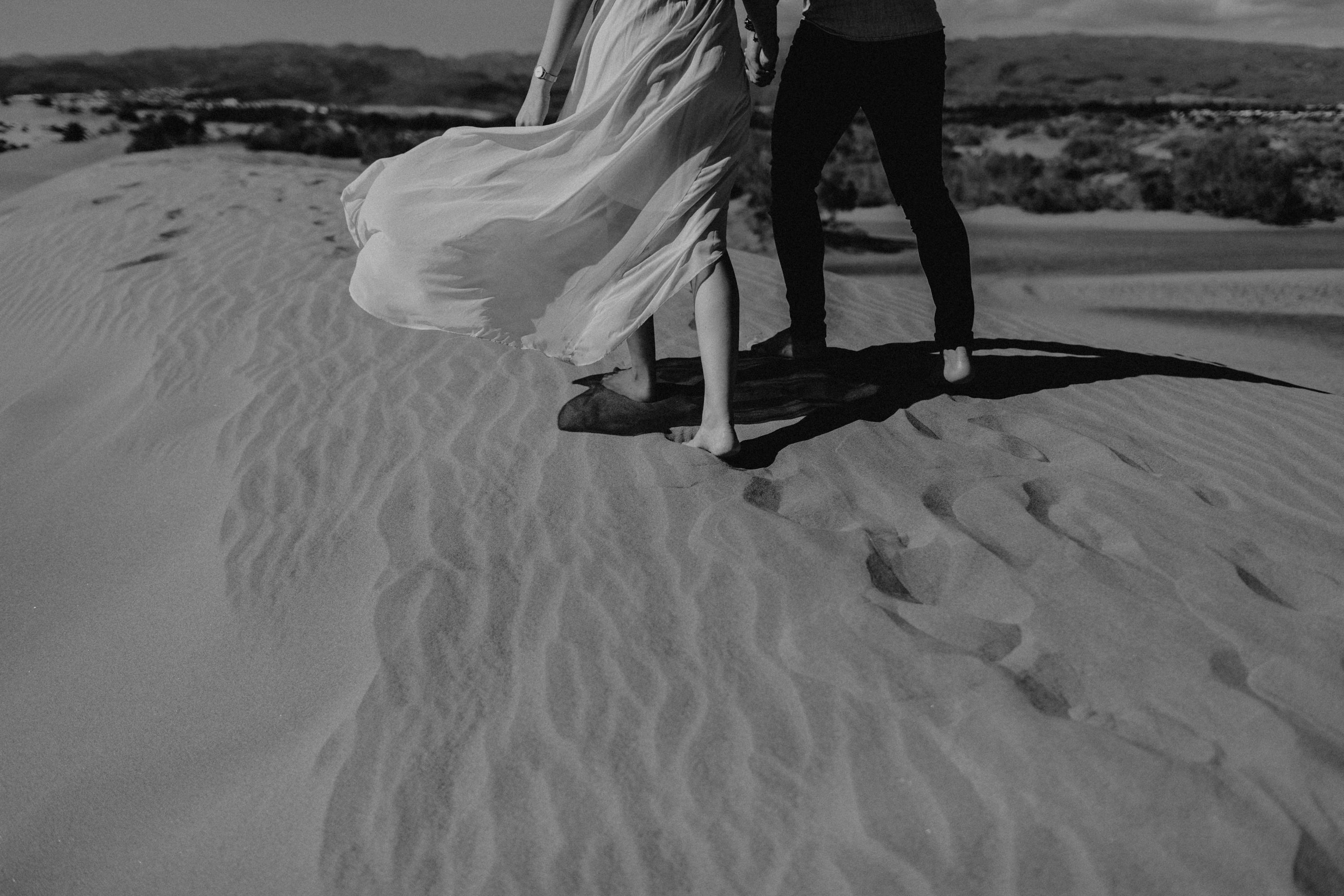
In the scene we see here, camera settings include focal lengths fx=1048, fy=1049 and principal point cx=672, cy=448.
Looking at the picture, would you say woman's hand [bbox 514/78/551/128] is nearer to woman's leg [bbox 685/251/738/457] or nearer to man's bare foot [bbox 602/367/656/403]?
woman's leg [bbox 685/251/738/457]

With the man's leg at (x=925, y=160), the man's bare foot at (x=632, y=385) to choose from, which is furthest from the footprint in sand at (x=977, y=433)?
the man's bare foot at (x=632, y=385)

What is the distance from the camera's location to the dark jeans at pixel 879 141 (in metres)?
3.79

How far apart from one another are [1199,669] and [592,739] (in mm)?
1450

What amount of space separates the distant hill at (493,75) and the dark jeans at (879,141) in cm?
3008

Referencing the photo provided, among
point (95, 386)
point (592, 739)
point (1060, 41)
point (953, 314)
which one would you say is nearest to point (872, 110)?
point (953, 314)

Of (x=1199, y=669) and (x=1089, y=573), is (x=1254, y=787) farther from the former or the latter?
(x=1089, y=573)

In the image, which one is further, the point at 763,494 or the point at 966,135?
the point at 966,135

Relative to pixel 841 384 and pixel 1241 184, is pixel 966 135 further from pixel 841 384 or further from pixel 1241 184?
pixel 841 384

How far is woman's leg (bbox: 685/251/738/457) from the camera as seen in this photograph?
3312 mm

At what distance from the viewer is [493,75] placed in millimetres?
45719

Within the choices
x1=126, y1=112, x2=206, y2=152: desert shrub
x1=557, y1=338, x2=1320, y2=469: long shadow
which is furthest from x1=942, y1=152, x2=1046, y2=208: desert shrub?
x1=126, y1=112, x2=206, y2=152: desert shrub

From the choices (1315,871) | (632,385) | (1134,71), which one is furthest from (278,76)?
(1134,71)

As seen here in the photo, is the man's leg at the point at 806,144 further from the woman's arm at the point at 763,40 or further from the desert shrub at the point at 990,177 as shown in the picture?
the desert shrub at the point at 990,177

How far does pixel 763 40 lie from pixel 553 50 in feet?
2.20
